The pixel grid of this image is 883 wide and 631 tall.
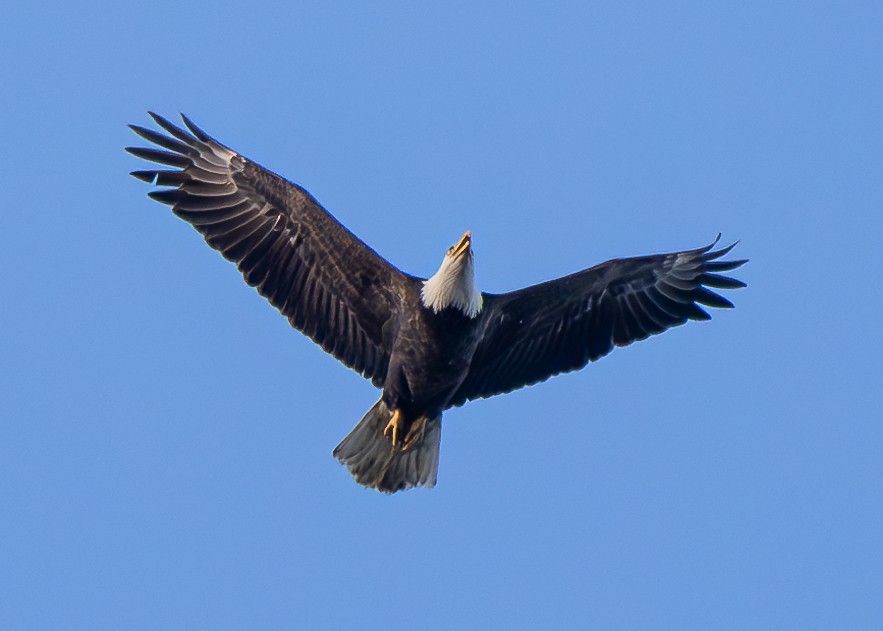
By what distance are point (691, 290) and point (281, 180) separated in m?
3.01

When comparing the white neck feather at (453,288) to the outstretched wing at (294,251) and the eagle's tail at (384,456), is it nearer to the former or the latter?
the outstretched wing at (294,251)

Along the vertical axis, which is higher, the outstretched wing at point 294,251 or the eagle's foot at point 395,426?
the outstretched wing at point 294,251

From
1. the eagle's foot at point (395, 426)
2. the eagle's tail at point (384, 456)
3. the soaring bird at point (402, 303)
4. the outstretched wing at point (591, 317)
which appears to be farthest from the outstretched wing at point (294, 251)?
the outstretched wing at point (591, 317)

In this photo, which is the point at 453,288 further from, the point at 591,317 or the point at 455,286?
the point at 591,317

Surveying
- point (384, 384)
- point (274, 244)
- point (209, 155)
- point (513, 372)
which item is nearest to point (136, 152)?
point (209, 155)

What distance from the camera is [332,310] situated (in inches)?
419

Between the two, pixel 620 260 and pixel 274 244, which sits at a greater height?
pixel 620 260

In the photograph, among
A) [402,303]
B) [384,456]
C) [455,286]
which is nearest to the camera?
[455,286]

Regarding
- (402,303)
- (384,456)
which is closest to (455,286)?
(402,303)

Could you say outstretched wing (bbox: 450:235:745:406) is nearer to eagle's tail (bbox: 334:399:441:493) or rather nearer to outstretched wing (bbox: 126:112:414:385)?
eagle's tail (bbox: 334:399:441:493)

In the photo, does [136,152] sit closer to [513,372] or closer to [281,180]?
[281,180]

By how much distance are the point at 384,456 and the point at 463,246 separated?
1748 millimetres

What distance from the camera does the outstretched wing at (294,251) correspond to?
A: 413 inches

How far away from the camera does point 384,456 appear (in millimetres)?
11039
